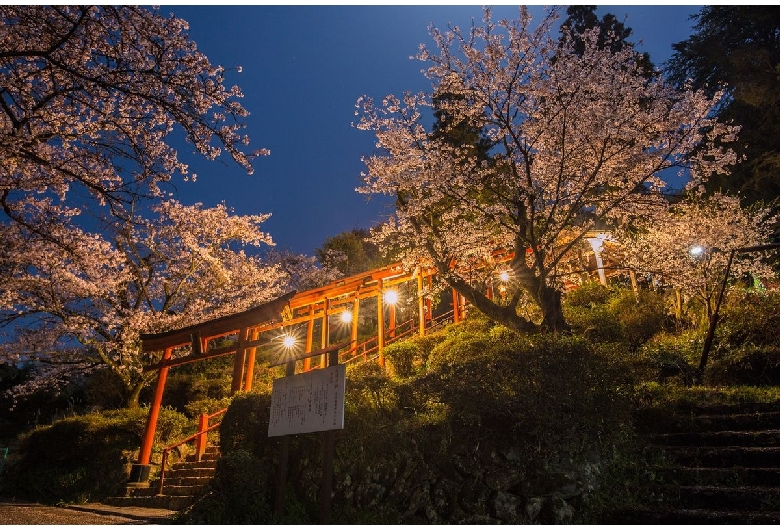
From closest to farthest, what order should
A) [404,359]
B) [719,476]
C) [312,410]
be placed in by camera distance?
1. [719,476]
2. [312,410]
3. [404,359]

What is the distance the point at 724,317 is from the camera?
41.1 ft

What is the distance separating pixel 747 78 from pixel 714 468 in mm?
20088

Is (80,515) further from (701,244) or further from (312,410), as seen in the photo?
(701,244)

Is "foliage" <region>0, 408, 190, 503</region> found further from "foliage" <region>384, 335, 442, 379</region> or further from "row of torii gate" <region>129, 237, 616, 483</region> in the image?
"foliage" <region>384, 335, 442, 379</region>

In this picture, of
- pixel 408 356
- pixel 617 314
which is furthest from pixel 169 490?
pixel 617 314

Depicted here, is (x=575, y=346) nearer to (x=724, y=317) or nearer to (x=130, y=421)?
(x=724, y=317)

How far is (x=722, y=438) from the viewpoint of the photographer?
6707 mm

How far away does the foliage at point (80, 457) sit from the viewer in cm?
1240

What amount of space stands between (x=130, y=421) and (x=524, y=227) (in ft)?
42.0

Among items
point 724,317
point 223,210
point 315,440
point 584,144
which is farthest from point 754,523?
→ point 223,210

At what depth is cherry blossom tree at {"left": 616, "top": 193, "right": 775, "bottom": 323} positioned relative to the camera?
40.5 ft

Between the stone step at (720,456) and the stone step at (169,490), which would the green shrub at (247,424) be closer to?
the stone step at (169,490)

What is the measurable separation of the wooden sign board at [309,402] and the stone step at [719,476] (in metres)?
4.51

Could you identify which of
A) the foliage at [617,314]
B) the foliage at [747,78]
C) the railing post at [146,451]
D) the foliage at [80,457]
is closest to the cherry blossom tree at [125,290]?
the foliage at [80,457]
